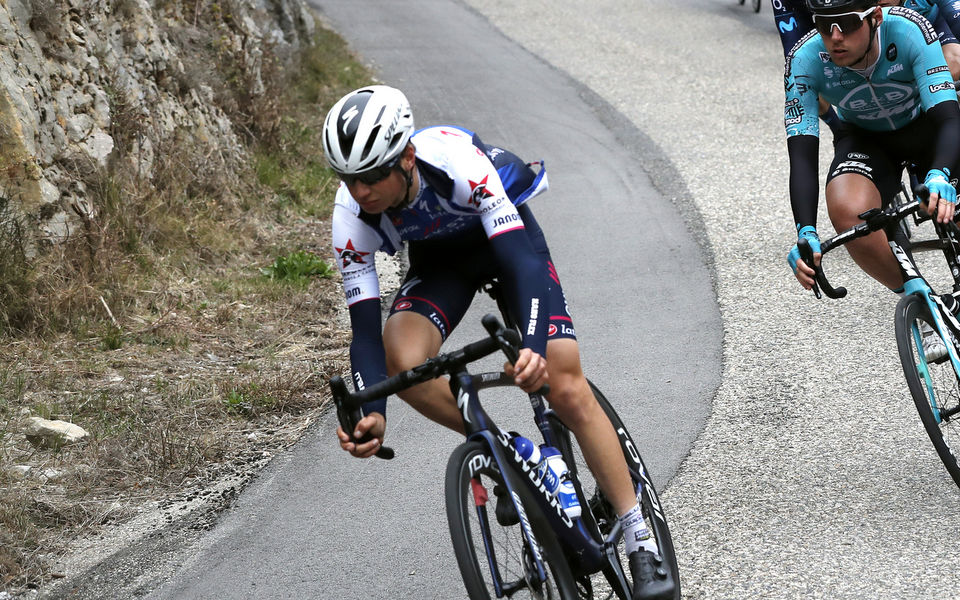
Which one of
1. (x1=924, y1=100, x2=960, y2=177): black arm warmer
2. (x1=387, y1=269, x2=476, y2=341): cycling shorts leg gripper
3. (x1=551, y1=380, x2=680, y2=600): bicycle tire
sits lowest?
(x1=551, y1=380, x2=680, y2=600): bicycle tire

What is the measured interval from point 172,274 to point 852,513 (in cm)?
545

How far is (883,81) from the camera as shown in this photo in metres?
4.87

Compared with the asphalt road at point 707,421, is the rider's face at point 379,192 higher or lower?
higher

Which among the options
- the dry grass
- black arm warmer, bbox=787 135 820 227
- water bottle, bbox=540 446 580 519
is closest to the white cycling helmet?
water bottle, bbox=540 446 580 519

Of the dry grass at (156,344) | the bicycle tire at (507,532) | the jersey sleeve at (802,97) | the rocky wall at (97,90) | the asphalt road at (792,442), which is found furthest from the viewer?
the rocky wall at (97,90)

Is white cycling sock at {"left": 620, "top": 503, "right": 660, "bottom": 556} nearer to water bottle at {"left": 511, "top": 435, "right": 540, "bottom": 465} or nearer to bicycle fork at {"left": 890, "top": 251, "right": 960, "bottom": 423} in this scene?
water bottle at {"left": 511, "top": 435, "right": 540, "bottom": 465}

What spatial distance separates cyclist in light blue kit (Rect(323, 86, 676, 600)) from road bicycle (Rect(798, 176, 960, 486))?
1.32 m

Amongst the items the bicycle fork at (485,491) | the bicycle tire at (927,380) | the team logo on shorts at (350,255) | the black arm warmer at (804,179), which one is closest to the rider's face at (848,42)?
the black arm warmer at (804,179)

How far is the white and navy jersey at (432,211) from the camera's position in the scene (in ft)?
12.1

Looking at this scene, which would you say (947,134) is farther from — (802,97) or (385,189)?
(385,189)

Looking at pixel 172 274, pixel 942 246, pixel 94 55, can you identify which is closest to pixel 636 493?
pixel 942 246

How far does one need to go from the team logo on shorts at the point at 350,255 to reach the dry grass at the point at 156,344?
6.71ft

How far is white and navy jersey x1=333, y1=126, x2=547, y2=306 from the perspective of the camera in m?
3.69

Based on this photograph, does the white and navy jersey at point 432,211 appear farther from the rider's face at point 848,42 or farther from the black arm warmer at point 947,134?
the black arm warmer at point 947,134
